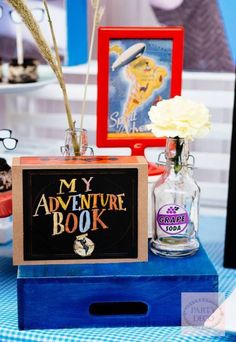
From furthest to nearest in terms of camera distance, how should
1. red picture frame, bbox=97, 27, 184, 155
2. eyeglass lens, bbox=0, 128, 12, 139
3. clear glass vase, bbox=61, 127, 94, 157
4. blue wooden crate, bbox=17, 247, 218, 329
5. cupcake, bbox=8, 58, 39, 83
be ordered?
cupcake, bbox=8, 58, 39, 83
eyeglass lens, bbox=0, 128, 12, 139
red picture frame, bbox=97, 27, 184, 155
clear glass vase, bbox=61, 127, 94, 157
blue wooden crate, bbox=17, 247, 218, 329

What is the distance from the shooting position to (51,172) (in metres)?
1.24

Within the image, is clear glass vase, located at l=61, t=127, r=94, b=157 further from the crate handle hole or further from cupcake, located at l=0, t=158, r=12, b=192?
the crate handle hole

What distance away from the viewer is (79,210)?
1.25 meters

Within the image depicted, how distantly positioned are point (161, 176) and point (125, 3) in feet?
2.51

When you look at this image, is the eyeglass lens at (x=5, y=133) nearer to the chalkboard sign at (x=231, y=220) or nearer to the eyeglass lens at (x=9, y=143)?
the eyeglass lens at (x=9, y=143)

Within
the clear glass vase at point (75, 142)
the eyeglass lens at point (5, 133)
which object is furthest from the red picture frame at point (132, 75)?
the eyeglass lens at point (5, 133)

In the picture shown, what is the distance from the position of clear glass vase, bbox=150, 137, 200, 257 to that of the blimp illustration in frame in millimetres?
262

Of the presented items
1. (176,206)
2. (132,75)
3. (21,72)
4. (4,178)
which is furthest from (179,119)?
(21,72)

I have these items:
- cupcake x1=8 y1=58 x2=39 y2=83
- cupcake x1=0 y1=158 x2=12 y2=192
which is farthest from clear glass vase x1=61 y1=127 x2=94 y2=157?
cupcake x1=8 y1=58 x2=39 y2=83

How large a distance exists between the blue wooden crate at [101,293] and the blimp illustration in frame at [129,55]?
1.52 ft

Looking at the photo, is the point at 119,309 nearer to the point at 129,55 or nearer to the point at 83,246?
the point at 83,246

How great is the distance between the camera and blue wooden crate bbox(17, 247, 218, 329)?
3.96 ft

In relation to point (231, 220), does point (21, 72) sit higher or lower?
higher

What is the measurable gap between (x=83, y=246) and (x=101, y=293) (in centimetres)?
10
